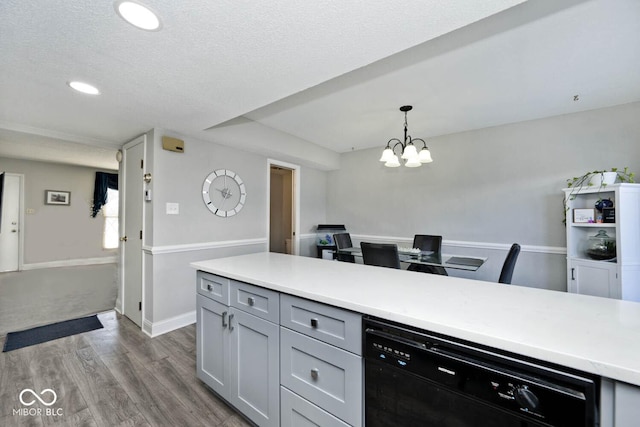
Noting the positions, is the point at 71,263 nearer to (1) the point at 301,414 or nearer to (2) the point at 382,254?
(2) the point at 382,254

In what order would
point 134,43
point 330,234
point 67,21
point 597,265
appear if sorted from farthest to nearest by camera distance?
1. point 330,234
2. point 597,265
3. point 134,43
4. point 67,21

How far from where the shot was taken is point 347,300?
3.73ft

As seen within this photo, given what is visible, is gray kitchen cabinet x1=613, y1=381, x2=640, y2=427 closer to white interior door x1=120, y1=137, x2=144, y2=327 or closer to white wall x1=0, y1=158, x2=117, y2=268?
white interior door x1=120, y1=137, x2=144, y2=327

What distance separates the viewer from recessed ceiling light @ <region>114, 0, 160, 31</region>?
1201mm

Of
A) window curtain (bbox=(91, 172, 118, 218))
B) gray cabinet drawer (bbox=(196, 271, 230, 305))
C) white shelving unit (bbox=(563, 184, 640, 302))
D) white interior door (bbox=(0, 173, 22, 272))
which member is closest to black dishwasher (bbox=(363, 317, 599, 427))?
gray cabinet drawer (bbox=(196, 271, 230, 305))

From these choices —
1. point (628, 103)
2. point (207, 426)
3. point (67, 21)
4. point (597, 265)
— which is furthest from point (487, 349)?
point (628, 103)

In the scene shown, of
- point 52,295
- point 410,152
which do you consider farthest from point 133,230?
point 410,152

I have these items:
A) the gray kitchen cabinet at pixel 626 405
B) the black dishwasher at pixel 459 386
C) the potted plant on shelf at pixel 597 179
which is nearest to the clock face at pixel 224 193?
the black dishwasher at pixel 459 386

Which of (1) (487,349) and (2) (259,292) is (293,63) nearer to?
(2) (259,292)

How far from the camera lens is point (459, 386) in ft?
2.85

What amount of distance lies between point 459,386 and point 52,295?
540 cm

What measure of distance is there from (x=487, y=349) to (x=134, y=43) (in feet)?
7.09

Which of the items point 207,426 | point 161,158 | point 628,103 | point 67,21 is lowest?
point 207,426

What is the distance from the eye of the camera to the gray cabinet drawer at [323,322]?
44.1 inches
